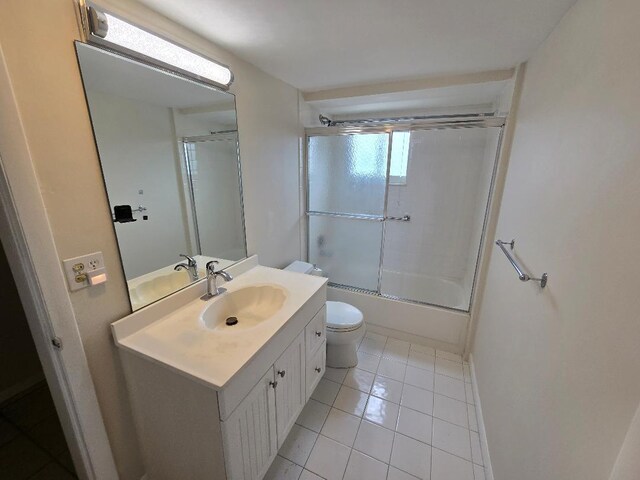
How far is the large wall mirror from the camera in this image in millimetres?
1021

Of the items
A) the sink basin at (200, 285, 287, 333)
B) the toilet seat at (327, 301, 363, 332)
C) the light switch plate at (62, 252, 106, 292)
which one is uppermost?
the light switch plate at (62, 252, 106, 292)

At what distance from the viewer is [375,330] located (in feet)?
8.40

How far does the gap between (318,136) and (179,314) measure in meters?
1.94

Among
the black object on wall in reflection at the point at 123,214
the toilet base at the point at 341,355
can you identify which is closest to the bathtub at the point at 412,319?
the toilet base at the point at 341,355

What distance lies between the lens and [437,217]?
286cm

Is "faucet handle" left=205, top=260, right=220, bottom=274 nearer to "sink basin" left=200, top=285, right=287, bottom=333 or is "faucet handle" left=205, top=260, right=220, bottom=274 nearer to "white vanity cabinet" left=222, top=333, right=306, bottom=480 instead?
"sink basin" left=200, top=285, right=287, bottom=333

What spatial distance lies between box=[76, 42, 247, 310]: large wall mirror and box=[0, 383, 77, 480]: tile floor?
41.8 inches

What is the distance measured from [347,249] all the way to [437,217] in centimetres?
104

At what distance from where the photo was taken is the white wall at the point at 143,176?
102 cm

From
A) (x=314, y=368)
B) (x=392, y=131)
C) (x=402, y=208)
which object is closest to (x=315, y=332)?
(x=314, y=368)

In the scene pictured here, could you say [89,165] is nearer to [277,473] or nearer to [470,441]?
[277,473]

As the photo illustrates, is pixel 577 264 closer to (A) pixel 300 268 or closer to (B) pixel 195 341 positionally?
(B) pixel 195 341

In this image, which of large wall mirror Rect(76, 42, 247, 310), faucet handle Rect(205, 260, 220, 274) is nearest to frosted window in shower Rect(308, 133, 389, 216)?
large wall mirror Rect(76, 42, 247, 310)

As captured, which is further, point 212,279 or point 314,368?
point 314,368
